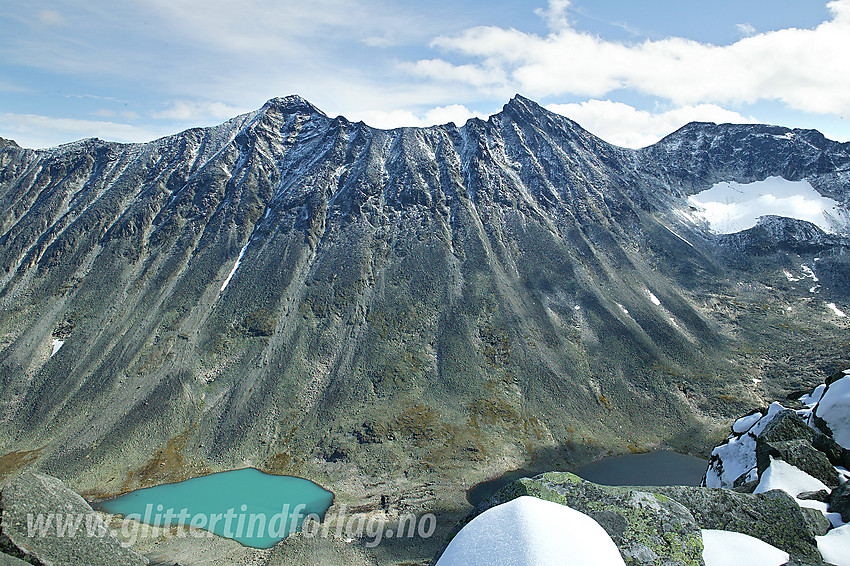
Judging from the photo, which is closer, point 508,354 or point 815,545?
point 815,545

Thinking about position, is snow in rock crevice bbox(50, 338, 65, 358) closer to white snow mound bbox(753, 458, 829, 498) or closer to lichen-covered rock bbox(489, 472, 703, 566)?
lichen-covered rock bbox(489, 472, 703, 566)

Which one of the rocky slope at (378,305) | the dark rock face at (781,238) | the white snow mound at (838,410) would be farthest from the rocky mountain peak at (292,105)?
the white snow mound at (838,410)

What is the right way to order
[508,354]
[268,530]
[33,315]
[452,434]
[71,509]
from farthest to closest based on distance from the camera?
[33,315]
[508,354]
[452,434]
[268,530]
[71,509]

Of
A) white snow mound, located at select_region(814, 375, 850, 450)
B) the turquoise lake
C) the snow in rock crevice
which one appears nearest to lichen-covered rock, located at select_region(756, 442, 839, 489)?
white snow mound, located at select_region(814, 375, 850, 450)

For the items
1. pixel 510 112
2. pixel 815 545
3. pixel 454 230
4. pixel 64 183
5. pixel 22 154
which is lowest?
pixel 815 545

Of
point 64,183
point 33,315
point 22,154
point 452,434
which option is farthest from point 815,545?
point 22,154

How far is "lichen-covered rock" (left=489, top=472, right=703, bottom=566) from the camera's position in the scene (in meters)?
8.57

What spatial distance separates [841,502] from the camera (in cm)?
1395

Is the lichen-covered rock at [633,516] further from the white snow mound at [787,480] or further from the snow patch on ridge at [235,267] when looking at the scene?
the snow patch on ridge at [235,267]

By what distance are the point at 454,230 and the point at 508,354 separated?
44095 millimetres

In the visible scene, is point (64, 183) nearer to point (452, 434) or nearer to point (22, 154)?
point (22, 154)

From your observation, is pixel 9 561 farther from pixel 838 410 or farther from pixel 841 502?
pixel 838 410

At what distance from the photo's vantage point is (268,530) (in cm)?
5434

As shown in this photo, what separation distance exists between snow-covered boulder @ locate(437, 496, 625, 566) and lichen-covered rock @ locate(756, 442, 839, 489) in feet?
51.9
